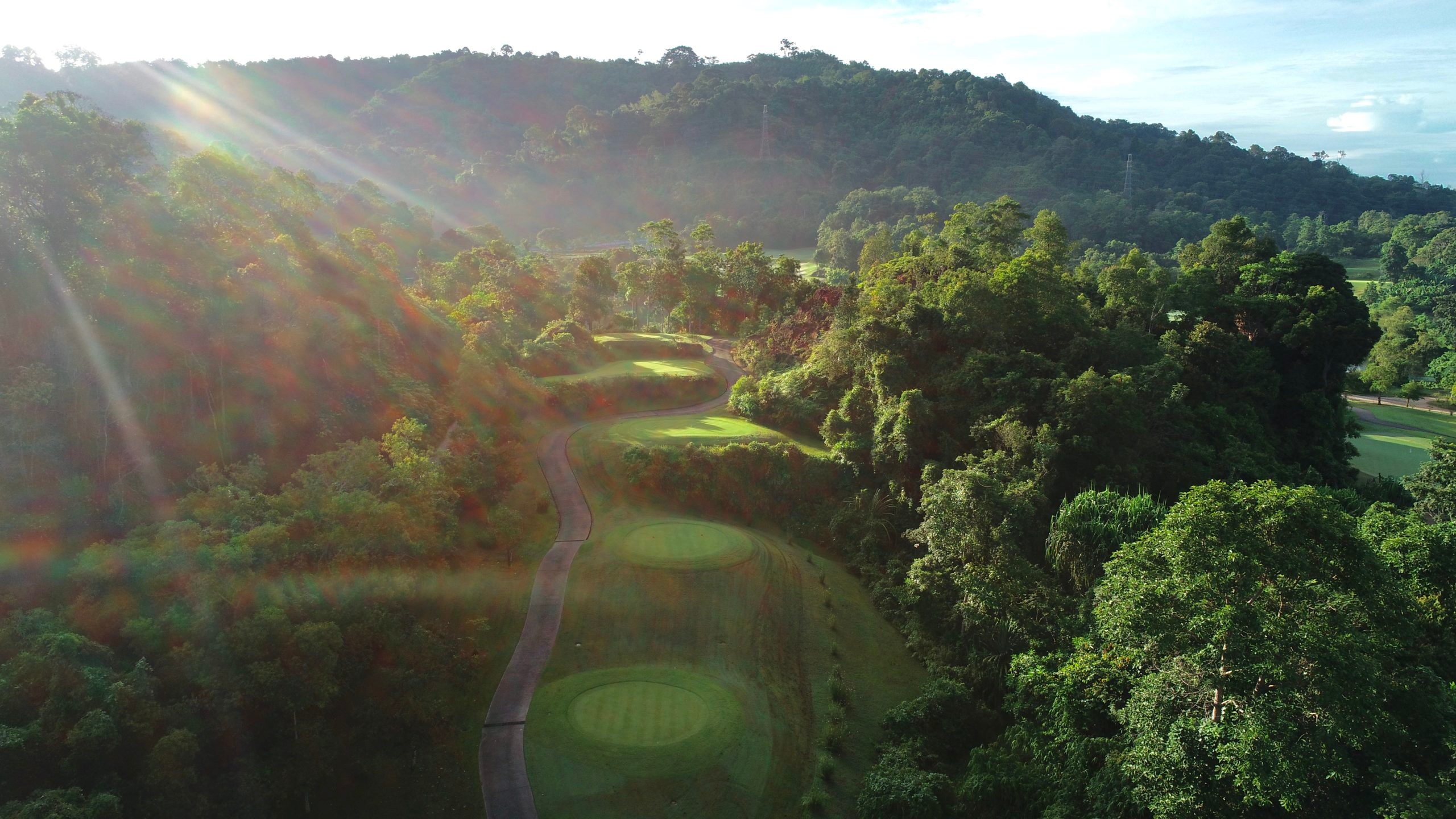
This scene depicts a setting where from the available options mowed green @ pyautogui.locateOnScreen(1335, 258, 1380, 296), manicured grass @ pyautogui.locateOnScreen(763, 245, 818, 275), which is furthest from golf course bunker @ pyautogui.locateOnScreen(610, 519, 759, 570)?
mowed green @ pyautogui.locateOnScreen(1335, 258, 1380, 296)

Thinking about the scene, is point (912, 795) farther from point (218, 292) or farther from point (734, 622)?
point (218, 292)

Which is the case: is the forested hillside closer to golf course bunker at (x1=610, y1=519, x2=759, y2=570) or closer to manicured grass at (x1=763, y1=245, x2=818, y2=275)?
manicured grass at (x1=763, y1=245, x2=818, y2=275)

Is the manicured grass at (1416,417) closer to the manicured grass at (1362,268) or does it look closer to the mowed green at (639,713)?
the manicured grass at (1362,268)

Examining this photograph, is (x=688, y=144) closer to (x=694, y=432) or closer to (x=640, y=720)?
(x=694, y=432)

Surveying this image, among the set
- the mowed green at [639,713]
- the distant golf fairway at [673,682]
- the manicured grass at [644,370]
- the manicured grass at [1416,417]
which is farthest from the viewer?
the manicured grass at [1416,417]

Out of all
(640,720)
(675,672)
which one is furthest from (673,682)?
(640,720)

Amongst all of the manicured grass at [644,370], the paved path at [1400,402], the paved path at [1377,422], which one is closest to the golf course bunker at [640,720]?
the manicured grass at [644,370]
